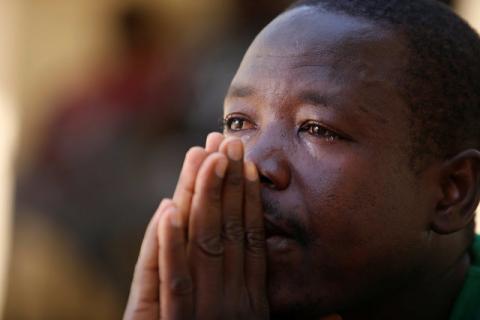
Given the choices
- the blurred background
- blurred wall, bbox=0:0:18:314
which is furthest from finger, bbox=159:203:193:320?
blurred wall, bbox=0:0:18:314

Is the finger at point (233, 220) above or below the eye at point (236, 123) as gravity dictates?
below

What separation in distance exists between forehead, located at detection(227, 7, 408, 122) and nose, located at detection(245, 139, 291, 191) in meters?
0.21

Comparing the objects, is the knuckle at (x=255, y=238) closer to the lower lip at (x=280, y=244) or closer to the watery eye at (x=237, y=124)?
the lower lip at (x=280, y=244)

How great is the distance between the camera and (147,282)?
278 centimetres

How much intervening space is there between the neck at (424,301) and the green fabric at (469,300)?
0.09ft

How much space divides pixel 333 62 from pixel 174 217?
77cm

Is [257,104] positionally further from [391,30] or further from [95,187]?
[95,187]

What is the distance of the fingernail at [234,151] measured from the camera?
2.61m

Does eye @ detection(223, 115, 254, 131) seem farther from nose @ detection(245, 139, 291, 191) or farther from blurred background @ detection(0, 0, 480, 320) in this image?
blurred background @ detection(0, 0, 480, 320)

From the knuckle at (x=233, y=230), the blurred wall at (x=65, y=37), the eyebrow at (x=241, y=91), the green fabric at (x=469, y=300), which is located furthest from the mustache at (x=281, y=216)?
the blurred wall at (x=65, y=37)

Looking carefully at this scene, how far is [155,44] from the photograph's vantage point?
7047 millimetres

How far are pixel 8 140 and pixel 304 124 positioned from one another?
478 cm

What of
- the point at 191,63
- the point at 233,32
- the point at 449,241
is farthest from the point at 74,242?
the point at 449,241

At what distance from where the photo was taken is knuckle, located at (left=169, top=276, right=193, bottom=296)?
8.64ft
